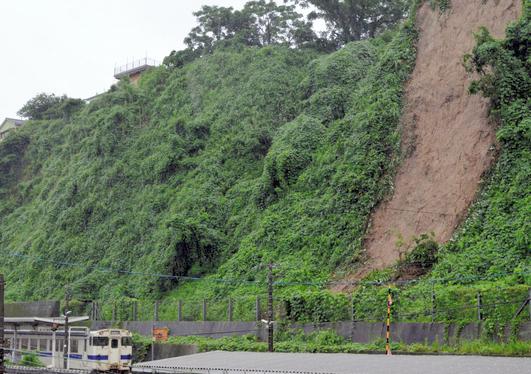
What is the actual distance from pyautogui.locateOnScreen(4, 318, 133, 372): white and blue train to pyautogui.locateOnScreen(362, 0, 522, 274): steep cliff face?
38.6 ft

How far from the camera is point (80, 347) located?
34.6 m

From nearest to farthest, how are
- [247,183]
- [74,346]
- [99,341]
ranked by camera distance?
[99,341] < [74,346] < [247,183]

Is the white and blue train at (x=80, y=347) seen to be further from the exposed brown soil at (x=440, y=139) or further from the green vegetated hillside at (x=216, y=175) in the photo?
the exposed brown soil at (x=440, y=139)

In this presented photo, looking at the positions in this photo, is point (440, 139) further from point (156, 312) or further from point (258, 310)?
point (156, 312)

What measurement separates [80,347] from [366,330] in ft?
47.0

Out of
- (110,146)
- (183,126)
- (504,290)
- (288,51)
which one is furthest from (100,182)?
(504,290)

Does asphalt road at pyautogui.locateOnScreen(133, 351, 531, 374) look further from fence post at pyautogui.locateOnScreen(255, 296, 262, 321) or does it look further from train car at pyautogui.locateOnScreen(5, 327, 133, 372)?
A: train car at pyautogui.locateOnScreen(5, 327, 133, 372)

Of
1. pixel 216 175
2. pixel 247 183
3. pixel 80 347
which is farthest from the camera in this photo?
pixel 216 175

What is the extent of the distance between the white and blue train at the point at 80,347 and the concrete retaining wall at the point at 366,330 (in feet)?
11.3

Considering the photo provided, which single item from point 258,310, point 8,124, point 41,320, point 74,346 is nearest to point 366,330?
point 258,310

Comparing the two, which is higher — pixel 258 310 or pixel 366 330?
pixel 258 310

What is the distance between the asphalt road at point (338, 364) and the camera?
1353 cm

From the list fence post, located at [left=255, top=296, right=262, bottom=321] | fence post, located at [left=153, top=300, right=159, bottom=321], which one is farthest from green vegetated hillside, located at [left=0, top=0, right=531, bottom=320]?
fence post, located at [left=153, top=300, right=159, bottom=321]

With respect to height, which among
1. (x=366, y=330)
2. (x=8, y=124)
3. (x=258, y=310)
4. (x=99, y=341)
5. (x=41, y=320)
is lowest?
(x=99, y=341)
